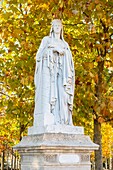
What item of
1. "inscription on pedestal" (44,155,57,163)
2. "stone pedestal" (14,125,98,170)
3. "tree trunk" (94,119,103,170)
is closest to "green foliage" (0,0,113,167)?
"tree trunk" (94,119,103,170)

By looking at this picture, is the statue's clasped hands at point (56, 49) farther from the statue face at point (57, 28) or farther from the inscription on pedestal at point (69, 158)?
the inscription on pedestal at point (69, 158)

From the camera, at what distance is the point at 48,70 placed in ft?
28.9

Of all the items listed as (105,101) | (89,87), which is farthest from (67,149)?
(89,87)

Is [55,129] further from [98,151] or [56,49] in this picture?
[98,151]

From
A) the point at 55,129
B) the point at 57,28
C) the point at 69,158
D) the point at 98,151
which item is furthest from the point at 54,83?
the point at 98,151

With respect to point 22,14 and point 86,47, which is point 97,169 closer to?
point 86,47

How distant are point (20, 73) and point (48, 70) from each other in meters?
4.76

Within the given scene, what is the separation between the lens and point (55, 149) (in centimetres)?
803

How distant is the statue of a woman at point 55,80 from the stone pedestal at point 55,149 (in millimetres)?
304

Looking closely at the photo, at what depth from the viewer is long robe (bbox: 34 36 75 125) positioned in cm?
863

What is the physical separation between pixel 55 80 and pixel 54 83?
8 centimetres

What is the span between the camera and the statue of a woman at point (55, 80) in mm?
8625

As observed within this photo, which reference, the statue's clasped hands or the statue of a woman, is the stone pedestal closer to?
the statue of a woman

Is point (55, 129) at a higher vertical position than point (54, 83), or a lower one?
lower
